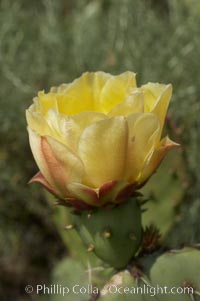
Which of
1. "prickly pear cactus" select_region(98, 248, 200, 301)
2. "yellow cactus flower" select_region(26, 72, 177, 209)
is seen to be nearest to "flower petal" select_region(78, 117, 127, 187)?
"yellow cactus flower" select_region(26, 72, 177, 209)

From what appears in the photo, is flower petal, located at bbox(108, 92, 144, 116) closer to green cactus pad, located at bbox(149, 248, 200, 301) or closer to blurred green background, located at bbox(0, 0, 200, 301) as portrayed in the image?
green cactus pad, located at bbox(149, 248, 200, 301)

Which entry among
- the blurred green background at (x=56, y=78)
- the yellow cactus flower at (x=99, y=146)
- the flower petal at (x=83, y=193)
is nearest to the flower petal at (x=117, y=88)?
the yellow cactus flower at (x=99, y=146)

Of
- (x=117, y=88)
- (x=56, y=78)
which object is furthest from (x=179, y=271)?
(x=56, y=78)

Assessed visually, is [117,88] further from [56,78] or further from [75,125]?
[56,78]

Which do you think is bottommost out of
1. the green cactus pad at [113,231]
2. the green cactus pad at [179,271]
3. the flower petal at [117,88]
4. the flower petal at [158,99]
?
the green cactus pad at [179,271]

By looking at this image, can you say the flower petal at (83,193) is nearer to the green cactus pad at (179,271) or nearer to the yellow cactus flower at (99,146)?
the yellow cactus flower at (99,146)

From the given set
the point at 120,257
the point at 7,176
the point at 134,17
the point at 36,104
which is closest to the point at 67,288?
the point at 120,257
